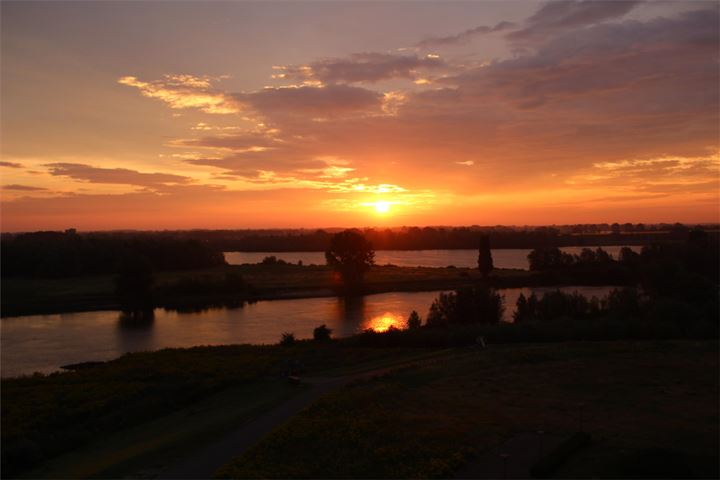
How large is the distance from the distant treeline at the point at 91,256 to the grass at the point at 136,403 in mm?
38972

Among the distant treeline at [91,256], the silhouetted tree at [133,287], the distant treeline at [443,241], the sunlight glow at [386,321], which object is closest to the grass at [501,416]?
the sunlight glow at [386,321]

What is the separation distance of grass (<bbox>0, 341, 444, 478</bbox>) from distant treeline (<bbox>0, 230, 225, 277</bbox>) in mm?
38972

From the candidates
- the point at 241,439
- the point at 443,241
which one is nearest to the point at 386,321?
the point at 241,439

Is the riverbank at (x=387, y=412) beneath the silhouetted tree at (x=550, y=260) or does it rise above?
beneath

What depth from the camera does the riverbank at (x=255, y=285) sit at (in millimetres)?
57125

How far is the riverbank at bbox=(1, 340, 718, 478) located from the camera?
42.9 ft

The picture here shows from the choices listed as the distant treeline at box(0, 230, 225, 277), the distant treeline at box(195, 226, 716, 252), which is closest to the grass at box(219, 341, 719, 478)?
the distant treeline at box(0, 230, 225, 277)

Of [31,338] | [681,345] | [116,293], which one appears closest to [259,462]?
[681,345]

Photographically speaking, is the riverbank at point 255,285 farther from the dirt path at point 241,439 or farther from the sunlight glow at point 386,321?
the dirt path at point 241,439

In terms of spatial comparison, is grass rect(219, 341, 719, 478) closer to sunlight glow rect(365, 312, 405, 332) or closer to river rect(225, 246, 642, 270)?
sunlight glow rect(365, 312, 405, 332)

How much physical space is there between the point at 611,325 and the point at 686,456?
18177mm

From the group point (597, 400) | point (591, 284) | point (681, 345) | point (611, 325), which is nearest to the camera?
point (597, 400)

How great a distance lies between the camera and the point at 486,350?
26.0 metres

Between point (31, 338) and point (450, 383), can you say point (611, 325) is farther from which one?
point (31, 338)
